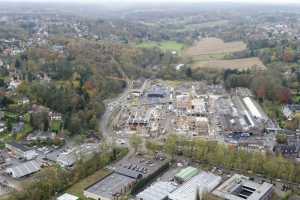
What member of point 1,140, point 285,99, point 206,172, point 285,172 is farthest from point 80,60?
point 285,172

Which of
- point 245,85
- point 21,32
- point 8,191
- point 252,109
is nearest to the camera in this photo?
point 8,191

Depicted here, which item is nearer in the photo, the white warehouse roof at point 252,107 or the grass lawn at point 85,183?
the grass lawn at point 85,183

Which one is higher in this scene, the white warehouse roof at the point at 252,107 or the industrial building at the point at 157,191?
→ the white warehouse roof at the point at 252,107

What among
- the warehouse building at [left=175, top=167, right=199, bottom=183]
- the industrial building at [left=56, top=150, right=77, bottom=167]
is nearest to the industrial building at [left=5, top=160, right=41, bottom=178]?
the industrial building at [left=56, top=150, right=77, bottom=167]

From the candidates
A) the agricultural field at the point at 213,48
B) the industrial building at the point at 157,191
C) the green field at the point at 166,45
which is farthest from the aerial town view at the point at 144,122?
the green field at the point at 166,45

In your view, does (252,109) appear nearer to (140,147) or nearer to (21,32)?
(140,147)

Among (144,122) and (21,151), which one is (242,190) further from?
(21,151)

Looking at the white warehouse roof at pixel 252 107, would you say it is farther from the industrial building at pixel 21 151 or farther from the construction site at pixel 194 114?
the industrial building at pixel 21 151
